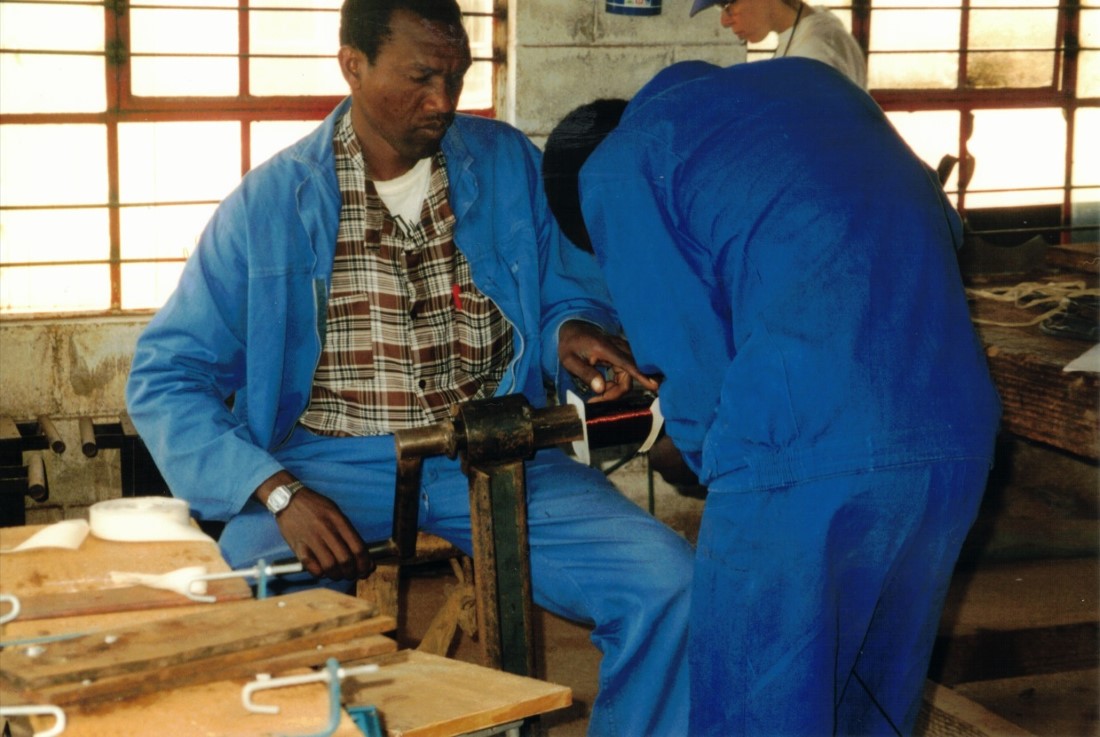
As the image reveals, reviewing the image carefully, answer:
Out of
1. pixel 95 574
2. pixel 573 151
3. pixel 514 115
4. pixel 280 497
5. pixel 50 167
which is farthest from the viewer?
pixel 514 115

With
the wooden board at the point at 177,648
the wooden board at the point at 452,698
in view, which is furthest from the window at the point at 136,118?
the wooden board at the point at 177,648

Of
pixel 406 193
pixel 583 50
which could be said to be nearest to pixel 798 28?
pixel 583 50

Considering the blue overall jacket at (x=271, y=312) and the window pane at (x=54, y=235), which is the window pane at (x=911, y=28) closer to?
the blue overall jacket at (x=271, y=312)

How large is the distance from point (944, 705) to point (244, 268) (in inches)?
72.8

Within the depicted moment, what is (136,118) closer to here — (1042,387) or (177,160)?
(177,160)

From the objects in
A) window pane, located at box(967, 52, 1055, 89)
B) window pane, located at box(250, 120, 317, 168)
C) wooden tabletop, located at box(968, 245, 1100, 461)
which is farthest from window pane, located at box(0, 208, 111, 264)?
window pane, located at box(967, 52, 1055, 89)

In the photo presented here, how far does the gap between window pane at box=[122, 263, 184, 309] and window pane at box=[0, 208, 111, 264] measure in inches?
4.1

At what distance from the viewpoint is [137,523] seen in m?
1.81

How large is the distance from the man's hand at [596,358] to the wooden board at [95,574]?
44.4 inches

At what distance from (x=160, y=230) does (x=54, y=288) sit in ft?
1.28

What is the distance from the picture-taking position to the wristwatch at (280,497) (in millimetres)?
2600

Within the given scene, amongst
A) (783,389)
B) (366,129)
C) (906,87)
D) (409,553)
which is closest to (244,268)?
(366,129)

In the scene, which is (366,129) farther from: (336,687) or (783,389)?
(336,687)

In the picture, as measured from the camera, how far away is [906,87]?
5.21 meters
